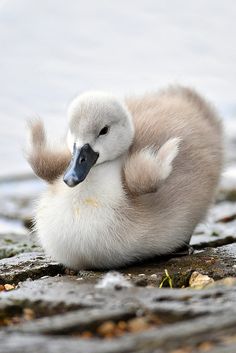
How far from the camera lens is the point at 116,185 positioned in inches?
207

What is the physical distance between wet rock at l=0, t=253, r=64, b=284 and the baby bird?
0.15 m

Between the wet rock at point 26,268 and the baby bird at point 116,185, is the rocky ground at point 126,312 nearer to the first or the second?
the wet rock at point 26,268

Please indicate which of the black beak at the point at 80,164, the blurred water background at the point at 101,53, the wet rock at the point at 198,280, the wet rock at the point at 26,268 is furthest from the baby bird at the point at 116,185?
the blurred water background at the point at 101,53

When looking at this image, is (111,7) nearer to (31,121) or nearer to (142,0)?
(142,0)

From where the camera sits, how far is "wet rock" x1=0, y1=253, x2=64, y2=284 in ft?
17.2

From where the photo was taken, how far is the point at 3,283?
16.9 ft

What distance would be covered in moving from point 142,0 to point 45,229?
41.6 feet

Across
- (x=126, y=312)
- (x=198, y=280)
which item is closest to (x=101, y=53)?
(x=198, y=280)

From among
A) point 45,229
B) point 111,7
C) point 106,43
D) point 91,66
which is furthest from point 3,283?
point 111,7

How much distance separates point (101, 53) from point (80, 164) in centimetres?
963

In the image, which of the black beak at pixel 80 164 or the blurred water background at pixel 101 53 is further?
the blurred water background at pixel 101 53

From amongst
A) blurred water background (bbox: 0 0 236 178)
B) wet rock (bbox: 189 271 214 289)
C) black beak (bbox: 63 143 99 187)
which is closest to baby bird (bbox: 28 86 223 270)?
black beak (bbox: 63 143 99 187)

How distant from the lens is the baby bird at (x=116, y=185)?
5145 mm

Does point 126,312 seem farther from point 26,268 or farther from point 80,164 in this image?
point 26,268
